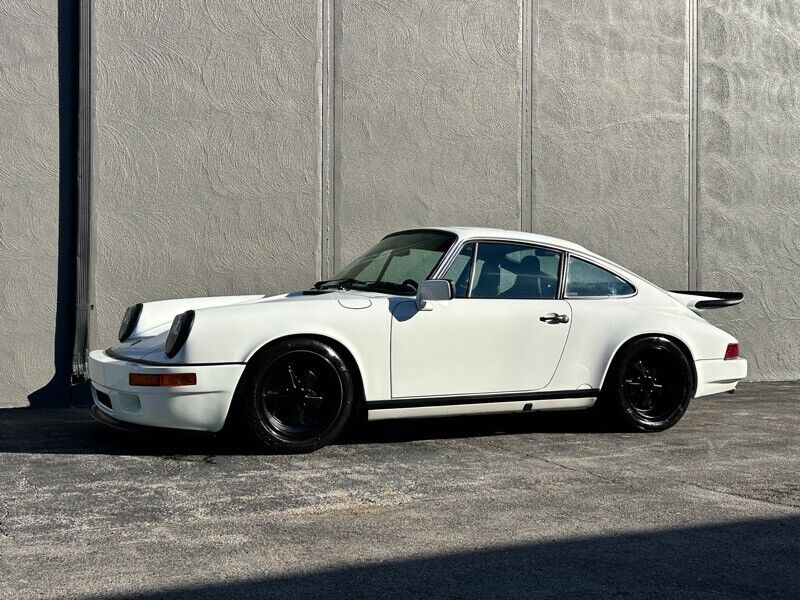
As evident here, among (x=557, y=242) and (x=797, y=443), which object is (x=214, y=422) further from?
(x=797, y=443)

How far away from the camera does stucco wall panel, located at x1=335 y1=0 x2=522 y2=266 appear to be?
852 cm

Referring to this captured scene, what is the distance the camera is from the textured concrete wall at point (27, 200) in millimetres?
7664

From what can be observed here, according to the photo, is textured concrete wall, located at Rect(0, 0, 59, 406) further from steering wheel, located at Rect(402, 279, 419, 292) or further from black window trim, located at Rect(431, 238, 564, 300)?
black window trim, located at Rect(431, 238, 564, 300)

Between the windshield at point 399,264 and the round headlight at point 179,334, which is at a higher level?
the windshield at point 399,264

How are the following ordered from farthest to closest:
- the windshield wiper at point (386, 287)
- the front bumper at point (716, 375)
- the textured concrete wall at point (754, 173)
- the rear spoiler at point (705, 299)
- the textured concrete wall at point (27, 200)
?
the textured concrete wall at point (754, 173) → the textured concrete wall at point (27, 200) → the rear spoiler at point (705, 299) → the front bumper at point (716, 375) → the windshield wiper at point (386, 287)

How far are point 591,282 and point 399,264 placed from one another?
1.23 m

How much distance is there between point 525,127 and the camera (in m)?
9.12

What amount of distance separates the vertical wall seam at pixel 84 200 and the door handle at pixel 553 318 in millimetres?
3582

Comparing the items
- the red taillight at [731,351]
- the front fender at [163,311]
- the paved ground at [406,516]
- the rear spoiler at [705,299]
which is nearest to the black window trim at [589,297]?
the rear spoiler at [705,299]

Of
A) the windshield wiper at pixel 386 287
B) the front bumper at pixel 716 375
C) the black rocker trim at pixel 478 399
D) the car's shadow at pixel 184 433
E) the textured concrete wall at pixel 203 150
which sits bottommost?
the car's shadow at pixel 184 433

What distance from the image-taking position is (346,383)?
219 inches

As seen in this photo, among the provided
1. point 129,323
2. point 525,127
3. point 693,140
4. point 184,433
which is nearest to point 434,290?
point 184,433

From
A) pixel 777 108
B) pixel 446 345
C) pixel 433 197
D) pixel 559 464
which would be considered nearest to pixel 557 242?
pixel 446 345

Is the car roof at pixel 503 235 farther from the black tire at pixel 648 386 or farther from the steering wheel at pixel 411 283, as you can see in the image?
the black tire at pixel 648 386
